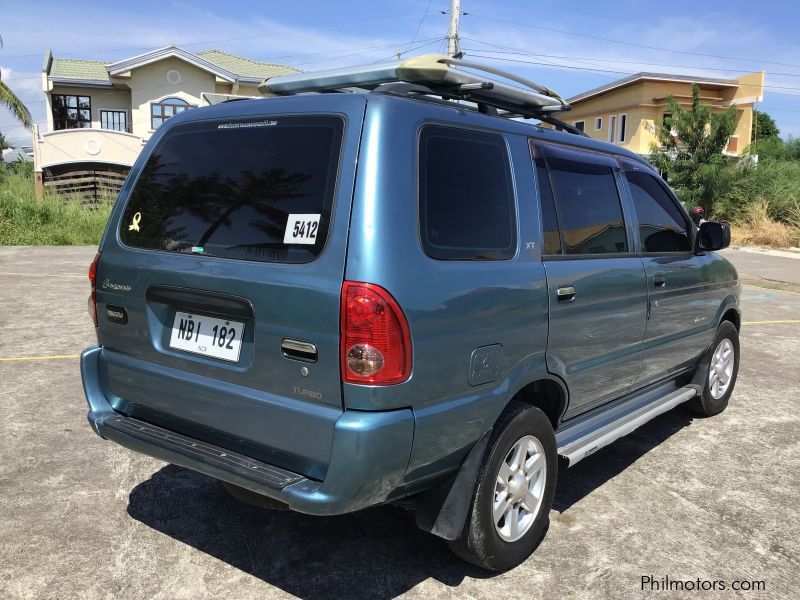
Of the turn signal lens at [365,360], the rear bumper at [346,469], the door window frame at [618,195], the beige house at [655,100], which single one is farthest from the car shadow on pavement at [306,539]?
the beige house at [655,100]

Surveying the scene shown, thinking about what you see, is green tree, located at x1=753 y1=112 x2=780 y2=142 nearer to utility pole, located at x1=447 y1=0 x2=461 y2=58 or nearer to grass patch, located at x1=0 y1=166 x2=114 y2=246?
utility pole, located at x1=447 y1=0 x2=461 y2=58

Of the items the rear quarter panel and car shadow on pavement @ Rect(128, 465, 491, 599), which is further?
car shadow on pavement @ Rect(128, 465, 491, 599)

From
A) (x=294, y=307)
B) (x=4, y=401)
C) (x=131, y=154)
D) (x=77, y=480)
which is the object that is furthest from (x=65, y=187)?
(x=294, y=307)

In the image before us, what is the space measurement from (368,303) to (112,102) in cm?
3207

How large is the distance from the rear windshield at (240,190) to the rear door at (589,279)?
1.18m

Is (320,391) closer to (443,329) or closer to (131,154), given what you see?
(443,329)

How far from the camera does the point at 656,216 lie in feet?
14.7

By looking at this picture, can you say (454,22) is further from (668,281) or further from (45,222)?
(668,281)

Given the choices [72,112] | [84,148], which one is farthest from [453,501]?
Result: [72,112]

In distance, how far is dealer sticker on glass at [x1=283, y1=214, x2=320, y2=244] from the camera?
8.64 ft

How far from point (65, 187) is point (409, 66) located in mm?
27247

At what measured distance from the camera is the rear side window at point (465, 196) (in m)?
2.75

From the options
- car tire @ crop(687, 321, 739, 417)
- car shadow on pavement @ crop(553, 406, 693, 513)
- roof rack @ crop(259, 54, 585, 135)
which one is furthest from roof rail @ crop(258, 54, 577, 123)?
car tire @ crop(687, 321, 739, 417)

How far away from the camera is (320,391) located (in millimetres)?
2557
